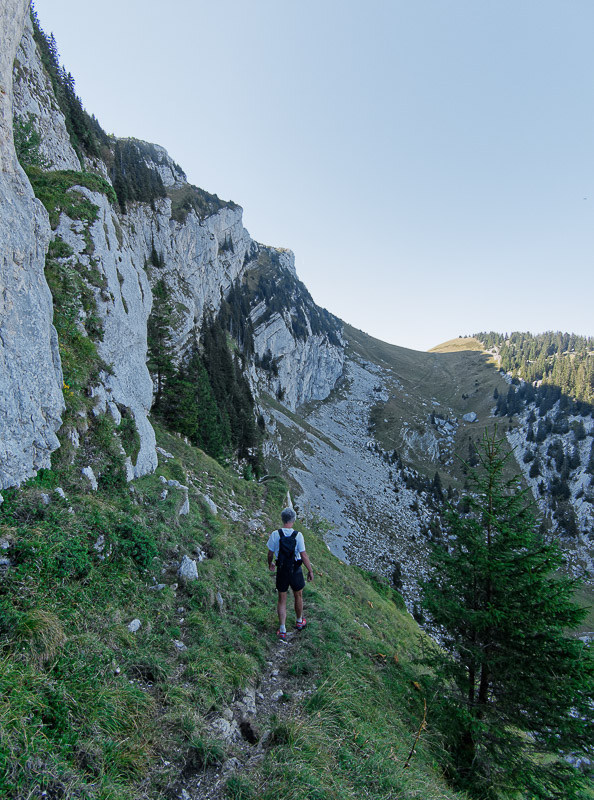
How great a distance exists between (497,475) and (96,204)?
18925 mm

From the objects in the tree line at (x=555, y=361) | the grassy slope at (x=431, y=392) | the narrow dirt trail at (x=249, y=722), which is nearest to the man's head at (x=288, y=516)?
the narrow dirt trail at (x=249, y=722)

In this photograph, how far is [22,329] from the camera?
7.50 meters

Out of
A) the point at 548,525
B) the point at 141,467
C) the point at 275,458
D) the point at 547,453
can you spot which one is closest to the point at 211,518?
the point at 141,467

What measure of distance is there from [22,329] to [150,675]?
7.57 meters

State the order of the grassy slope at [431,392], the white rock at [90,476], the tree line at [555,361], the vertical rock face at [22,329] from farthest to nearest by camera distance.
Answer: the tree line at [555,361], the grassy slope at [431,392], the white rock at [90,476], the vertical rock face at [22,329]

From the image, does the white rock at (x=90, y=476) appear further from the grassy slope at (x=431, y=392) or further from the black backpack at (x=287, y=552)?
the grassy slope at (x=431, y=392)

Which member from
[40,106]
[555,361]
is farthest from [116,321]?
[555,361]

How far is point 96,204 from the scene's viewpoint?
580 inches

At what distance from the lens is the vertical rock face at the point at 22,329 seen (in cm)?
662

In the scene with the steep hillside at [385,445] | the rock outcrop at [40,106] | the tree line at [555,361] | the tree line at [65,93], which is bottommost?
the steep hillside at [385,445]

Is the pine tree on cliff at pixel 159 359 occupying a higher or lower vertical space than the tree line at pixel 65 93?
lower

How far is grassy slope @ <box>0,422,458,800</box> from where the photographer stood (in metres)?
3.47

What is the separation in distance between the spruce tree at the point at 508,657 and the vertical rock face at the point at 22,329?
979 centimetres

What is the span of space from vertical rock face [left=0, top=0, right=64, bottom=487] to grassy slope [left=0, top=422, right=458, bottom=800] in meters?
0.82
